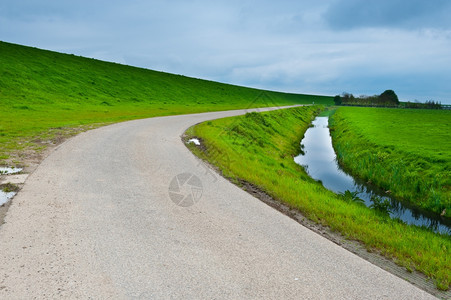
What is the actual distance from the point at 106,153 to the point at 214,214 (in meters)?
8.19

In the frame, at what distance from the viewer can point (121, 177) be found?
10.4 meters

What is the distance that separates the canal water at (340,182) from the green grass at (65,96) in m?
A: 5.33

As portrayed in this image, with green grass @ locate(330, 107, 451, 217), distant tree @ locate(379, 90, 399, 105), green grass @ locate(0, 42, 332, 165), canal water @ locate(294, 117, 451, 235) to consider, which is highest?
distant tree @ locate(379, 90, 399, 105)

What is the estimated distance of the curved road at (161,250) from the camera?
4.71m

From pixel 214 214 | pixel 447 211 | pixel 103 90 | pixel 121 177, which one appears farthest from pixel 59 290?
pixel 103 90

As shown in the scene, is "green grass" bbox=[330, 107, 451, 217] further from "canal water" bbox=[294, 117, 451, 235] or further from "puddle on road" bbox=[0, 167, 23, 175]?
"puddle on road" bbox=[0, 167, 23, 175]

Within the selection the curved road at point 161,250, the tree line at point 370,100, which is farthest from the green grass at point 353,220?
the tree line at point 370,100

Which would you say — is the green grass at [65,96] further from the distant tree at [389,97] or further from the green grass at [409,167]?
the distant tree at [389,97]

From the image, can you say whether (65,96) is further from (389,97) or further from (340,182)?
(389,97)

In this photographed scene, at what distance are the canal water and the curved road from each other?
7.07m

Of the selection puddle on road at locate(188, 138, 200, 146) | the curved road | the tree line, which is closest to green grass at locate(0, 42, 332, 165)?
puddle on road at locate(188, 138, 200, 146)

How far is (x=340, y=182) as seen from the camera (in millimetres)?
17156

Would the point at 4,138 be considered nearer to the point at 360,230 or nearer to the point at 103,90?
the point at 360,230

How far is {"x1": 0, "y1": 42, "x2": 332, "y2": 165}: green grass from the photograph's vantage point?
21281 mm
